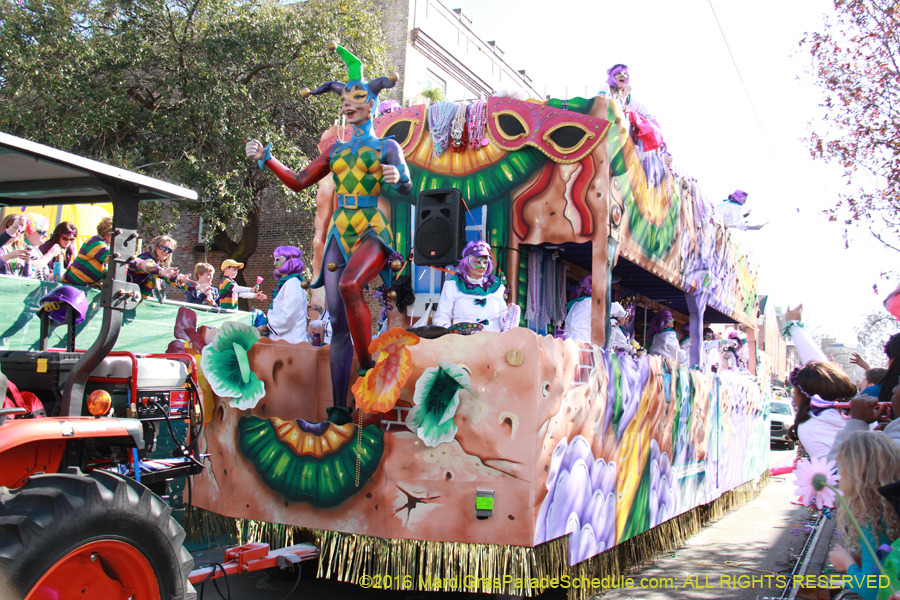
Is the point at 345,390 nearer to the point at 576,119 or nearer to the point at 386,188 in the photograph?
the point at 386,188

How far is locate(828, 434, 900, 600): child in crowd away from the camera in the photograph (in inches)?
127

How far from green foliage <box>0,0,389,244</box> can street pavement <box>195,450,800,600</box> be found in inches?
435

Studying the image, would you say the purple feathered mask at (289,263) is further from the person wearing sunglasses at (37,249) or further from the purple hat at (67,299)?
the person wearing sunglasses at (37,249)

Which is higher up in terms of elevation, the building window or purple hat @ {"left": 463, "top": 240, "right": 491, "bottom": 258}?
the building window

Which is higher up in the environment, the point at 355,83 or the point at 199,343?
the point at 355,83

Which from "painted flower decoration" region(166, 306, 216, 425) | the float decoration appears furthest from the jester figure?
"painted flower decoration" region(166, 306, 216, 425)

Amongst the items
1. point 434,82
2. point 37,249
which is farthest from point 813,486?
point 434,82

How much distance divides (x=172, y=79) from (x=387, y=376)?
13.0 meters

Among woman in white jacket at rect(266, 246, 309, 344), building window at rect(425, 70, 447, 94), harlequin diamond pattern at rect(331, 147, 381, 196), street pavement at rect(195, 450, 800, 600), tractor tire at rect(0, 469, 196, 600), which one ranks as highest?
building window at rect(425, 70, 447, 94)

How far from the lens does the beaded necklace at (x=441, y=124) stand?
646 centimetres

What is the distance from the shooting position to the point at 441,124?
21.2ft

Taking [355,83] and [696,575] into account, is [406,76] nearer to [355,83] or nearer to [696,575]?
[355,83]

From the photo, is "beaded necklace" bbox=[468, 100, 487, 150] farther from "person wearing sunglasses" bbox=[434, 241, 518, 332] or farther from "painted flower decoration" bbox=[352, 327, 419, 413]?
"painted flower decoration" bbox=[352, 327, 419, 413]

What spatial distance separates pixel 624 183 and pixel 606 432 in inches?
89.2
